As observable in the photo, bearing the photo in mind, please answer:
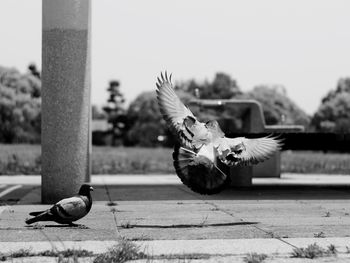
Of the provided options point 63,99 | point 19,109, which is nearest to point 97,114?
point 19,109

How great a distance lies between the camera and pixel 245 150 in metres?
10.1

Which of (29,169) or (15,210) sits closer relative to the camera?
(15,210)

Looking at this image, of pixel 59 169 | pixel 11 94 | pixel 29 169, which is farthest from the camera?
pixel 11 94

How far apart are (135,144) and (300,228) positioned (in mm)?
109547

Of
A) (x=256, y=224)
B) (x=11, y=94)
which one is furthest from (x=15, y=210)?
(x=11, y=94)

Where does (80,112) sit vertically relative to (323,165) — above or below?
above

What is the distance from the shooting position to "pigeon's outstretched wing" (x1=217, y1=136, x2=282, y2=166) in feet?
31.7

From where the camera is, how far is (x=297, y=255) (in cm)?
773

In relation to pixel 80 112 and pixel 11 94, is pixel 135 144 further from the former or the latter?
pixel 80 112

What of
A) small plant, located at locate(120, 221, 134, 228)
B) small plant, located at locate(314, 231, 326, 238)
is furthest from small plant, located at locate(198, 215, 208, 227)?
small plant, located at locate(314, 231, 326, 238)

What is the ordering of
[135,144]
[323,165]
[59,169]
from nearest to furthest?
[59,169], [323,165], [135,144]

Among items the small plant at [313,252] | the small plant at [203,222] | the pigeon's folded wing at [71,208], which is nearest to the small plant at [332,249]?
the small plant at [313,252]

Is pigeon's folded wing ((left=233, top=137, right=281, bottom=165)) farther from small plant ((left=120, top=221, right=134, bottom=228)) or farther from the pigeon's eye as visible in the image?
small plant ((left=120, top=221, right=134, bottom=228))

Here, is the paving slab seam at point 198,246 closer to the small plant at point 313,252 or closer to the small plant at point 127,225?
the small plant at point 313,252
